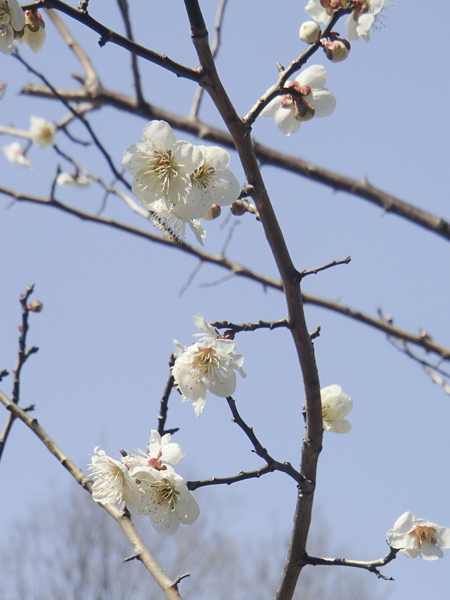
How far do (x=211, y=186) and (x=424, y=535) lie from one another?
972 mm

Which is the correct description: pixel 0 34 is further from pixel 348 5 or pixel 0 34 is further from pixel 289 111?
pixel 348 5

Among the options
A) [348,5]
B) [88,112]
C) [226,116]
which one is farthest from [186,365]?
[88,112]

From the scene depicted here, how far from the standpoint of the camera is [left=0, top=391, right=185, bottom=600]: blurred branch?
1270 millimetres

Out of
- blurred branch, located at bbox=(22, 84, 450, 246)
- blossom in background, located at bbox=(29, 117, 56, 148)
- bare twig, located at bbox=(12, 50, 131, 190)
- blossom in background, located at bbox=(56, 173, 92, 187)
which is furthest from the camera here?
blossom in background, located at bbox=(56, 173, 92, 187)

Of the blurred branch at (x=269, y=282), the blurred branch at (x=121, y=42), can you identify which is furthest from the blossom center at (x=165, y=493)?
the blurred branch at (x=269, y=282)

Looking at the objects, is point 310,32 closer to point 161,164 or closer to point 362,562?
point 161,164

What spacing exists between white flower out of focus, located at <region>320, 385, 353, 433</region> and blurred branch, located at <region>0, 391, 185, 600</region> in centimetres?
58

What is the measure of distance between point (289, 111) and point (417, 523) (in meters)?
1.05

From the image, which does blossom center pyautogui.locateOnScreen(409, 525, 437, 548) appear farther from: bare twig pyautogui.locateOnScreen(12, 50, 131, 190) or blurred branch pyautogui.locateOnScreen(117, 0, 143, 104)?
blurred branch pyautogui.locateOnScreen(117, 0, 143, 104)

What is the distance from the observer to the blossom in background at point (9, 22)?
1.12m

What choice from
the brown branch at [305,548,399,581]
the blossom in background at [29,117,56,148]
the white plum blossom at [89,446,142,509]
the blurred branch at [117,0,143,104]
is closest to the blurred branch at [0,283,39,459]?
the white plum blossom at [89,446,142,509]

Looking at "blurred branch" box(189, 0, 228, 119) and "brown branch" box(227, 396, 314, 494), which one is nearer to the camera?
"brown branch" box(227, 396, 314, 494)

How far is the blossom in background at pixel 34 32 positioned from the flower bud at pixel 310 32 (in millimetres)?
598

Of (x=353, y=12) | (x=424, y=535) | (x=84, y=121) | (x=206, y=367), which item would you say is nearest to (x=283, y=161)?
(x=84, y=121)
